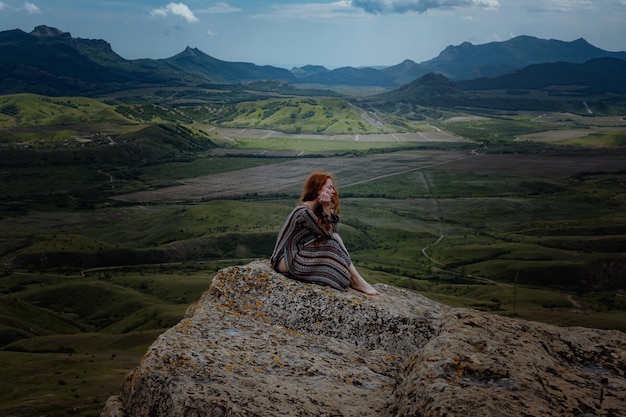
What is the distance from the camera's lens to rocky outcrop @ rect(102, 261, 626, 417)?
9922mm

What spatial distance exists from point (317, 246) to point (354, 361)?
4.14m

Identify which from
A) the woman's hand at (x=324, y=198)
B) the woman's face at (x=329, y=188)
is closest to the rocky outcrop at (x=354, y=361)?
the woman's hand at (x=324, y=198)

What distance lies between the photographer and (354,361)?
14.3 m

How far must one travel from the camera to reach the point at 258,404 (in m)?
11.6

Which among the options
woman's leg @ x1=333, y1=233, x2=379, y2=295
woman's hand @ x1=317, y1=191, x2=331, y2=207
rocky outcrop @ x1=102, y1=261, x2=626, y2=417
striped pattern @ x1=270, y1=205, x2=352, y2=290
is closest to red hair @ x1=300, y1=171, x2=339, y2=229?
woman's hand @ x1=317, y1=191, x2=331, y2=207

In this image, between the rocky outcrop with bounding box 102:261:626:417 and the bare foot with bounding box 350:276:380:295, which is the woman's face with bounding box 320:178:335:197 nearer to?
the bare foot with bounding box 350:276:380:295

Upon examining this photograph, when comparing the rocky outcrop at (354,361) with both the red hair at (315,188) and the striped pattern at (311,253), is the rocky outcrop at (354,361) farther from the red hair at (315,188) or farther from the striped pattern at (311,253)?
the red hair at (315,188)

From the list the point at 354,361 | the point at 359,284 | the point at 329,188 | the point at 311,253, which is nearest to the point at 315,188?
the point at 329,188

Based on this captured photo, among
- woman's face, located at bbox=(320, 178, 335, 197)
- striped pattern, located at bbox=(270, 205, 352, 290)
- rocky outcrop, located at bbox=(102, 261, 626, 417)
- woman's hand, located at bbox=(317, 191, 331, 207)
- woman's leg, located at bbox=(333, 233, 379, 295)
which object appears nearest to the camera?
rocky outcrop, located at bbox=(102, 261, 626, 417)

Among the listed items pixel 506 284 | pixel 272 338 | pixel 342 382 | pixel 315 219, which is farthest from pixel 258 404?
pixel 506 284

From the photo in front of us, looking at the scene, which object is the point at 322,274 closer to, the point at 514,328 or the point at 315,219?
the point at 315,219

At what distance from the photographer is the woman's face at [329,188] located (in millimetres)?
17516

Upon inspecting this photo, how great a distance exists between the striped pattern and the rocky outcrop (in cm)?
48

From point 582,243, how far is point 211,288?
175m
